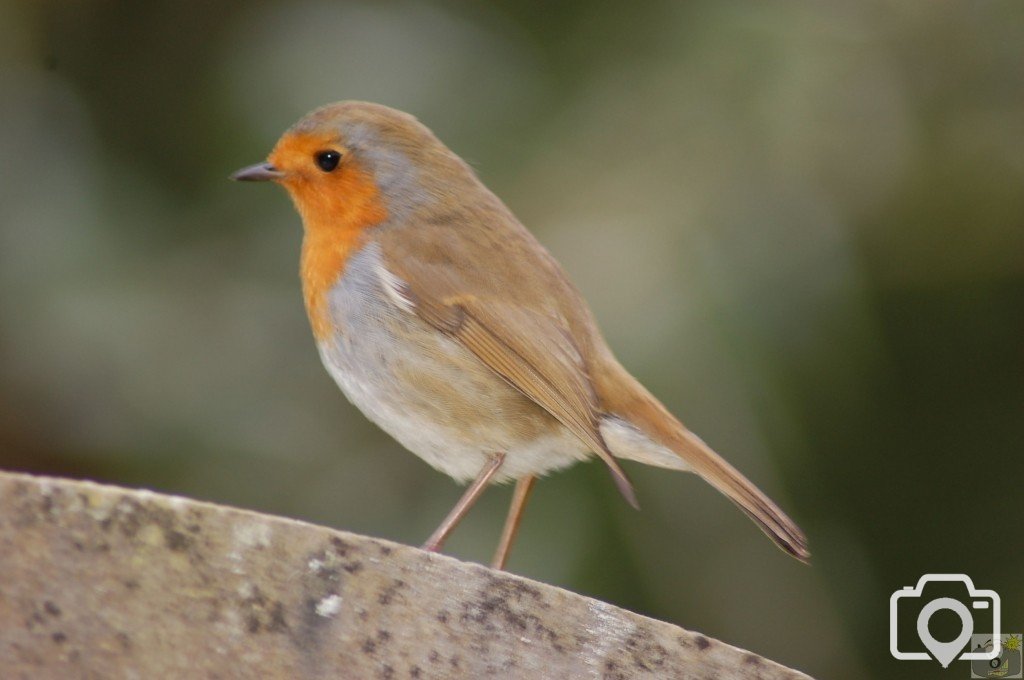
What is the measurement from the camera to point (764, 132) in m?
4.45

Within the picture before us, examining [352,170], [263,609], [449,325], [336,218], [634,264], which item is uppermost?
[634,264]

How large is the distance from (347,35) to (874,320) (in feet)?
6.33

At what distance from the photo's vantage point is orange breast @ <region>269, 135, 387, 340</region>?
325cm

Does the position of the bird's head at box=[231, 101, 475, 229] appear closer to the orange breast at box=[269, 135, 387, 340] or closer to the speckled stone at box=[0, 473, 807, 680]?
the orange breast at box=[269, 135, 387, 340]

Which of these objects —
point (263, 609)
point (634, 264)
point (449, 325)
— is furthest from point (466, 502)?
point (634, 264)

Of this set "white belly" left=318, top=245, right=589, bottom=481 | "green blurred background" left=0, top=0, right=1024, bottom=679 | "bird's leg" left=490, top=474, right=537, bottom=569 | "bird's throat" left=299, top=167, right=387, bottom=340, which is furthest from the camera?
"green blurred background" left=0, top=0, right=1024, bottom=679

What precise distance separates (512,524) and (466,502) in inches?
4.7

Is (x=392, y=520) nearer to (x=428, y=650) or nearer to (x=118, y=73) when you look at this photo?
(x=118, y=73)

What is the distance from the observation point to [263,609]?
1.88 metres

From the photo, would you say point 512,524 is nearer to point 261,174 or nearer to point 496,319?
point 496,319

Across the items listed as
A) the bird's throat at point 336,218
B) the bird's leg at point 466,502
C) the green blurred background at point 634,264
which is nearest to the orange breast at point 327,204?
the bird's throat at point 336,218

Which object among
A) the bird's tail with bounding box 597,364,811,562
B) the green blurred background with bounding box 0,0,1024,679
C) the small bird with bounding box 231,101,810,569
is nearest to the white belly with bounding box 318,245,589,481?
the small bird with bounding box 231,101,810,569

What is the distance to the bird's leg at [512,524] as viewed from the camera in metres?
2.83

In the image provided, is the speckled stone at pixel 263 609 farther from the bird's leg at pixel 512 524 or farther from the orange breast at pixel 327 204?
the orange breast at pixel 327 204
